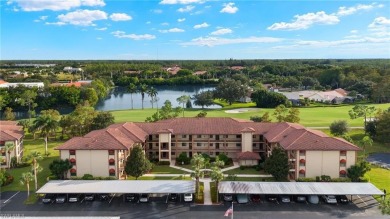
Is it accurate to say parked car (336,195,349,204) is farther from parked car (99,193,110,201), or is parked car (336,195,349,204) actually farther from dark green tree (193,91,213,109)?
dark green tree (193,91,213,109)

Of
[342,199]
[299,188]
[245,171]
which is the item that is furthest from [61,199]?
[342,199]

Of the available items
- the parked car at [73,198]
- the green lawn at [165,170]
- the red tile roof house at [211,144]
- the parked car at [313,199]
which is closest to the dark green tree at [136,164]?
the red tile roof house at [211,144]

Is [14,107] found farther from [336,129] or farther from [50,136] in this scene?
[336,129]

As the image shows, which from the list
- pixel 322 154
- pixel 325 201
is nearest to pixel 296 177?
pixel 322 154

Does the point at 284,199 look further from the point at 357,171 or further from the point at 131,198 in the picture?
the point at 131,198

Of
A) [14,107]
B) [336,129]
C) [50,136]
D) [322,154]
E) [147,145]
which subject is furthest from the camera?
[14,107]

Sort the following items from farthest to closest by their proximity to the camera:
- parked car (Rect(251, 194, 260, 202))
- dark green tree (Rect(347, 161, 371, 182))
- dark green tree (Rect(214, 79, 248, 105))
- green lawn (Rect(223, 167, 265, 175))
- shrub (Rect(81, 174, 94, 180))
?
1. dark green tree (Rect(214, 79, 248, 105))
2. green lawn (Rect(223, 167, 265, 175))
3. shrub (Rect(81, 174, 94, 180))
4. dark green tree (Rect(347, 161, 371, 182))
5. parked car (Rect(251, 194, 260, 202))

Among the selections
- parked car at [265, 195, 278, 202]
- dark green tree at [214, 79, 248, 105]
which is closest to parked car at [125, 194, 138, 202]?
parked car at [265, 195, 278, 202]

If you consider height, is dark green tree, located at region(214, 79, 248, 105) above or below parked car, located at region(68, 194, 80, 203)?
above
